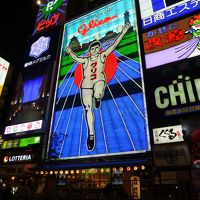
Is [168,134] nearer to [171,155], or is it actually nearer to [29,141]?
[171,155]

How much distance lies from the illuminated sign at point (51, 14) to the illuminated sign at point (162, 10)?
33.4 ft

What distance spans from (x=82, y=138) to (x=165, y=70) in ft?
24.6

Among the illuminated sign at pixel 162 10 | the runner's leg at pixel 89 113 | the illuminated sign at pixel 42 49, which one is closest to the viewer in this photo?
the runner's leg at pixel 89 113

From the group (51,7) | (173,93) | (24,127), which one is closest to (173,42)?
(173,93)

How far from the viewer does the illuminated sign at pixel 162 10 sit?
53.6 ft

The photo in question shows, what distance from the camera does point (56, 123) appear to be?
17969 mm

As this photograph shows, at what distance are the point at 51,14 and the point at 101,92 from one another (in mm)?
15384

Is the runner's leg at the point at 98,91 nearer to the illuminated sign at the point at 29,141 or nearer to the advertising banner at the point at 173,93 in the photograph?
the advertising banner at the point at 173,93

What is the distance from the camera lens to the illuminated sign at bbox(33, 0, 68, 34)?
83.9 ft

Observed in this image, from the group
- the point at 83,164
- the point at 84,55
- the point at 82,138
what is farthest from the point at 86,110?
the point at 84,55

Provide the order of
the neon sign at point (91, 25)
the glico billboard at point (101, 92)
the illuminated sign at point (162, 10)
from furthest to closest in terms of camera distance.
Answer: the neon sign at point (91, 25) < the illuminated sign at point (162, 10) < the glico billboard at point (101, 92)

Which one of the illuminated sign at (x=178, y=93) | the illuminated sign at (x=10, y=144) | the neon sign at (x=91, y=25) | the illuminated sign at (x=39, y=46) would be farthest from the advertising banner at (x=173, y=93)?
the illuminated sign at (x=39, y=46)

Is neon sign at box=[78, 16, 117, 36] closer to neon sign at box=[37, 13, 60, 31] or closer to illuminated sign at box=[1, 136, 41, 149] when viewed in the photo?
neon sign at box=[37, 13, 60, 31]

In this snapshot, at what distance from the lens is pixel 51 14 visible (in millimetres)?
27109
